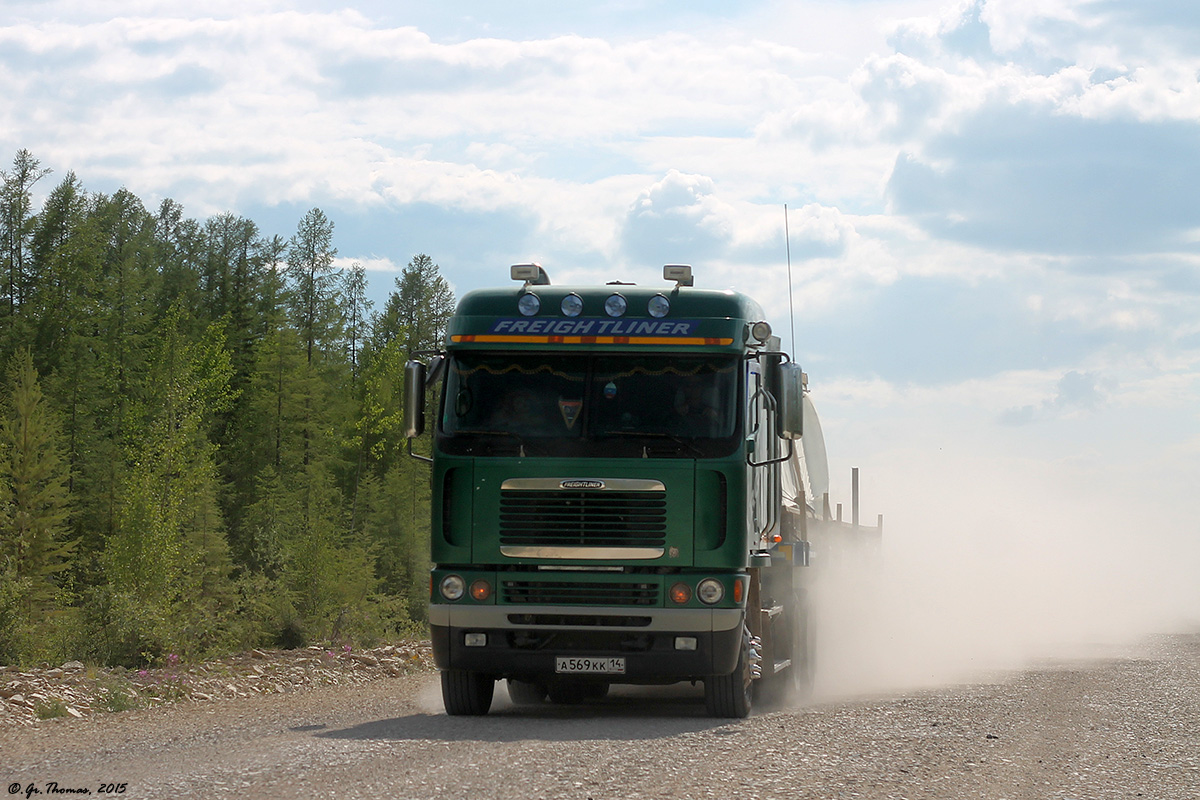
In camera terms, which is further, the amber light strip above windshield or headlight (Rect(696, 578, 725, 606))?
the amber light strip above windshield

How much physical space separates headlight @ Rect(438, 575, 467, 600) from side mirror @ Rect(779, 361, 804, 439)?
3.17m

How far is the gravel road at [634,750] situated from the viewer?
8.04m

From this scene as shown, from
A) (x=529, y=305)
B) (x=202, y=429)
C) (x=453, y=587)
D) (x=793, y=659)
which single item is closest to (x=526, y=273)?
(x=529, y=305)

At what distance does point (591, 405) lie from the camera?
11.6 meters

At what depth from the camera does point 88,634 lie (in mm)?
20453

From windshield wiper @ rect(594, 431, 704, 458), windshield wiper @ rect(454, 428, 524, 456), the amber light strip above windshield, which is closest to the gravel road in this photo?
windshield wiper @ rect(594, 431, 704, 458)

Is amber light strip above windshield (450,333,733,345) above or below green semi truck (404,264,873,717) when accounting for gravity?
above

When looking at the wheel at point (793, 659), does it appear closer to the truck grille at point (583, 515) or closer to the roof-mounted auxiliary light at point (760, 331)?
the truck grille at point (583, 515)

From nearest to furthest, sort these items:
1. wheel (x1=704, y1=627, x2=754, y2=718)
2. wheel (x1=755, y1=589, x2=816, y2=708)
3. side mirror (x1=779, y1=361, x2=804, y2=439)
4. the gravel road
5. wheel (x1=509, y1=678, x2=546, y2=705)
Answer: the gravel road < side mirror (x1=779, y1=361, x2=804, y2=439) < wheel (x1=704, y1=627, x2=754, y2=718) < wheel (x1=509, y1=678, x2=546, y2=705) < wheel (x1=755, y1=589, x2=816, y2=708)

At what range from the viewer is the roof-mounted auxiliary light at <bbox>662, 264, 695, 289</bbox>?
41.0ft

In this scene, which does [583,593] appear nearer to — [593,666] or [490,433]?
[593,666]

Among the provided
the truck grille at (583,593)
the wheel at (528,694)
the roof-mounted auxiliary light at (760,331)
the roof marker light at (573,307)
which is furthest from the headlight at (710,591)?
the wheel at (528,694)

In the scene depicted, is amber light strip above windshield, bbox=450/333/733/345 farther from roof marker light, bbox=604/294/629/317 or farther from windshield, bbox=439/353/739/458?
roof marker light, bbox=604/294/629/317

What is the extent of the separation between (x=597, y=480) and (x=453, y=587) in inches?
63.9
